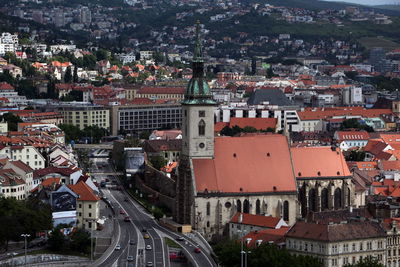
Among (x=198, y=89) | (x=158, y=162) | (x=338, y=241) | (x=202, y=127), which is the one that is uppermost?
(x=198, y=89)

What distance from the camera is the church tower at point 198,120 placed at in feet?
324

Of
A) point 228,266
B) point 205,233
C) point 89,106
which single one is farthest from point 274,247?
point 89,106

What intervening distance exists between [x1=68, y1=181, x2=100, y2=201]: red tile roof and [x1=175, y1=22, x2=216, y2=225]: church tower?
6974 mm

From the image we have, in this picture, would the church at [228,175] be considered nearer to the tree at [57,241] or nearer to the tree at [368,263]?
the tree at [57,241]

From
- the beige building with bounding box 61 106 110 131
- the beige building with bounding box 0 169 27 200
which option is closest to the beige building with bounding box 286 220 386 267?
the beige building with bounding box 0 169 27 200

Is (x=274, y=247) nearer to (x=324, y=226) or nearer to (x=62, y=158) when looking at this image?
(x=324, y=226)

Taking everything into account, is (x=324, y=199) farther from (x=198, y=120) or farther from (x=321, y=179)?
(x=198, y=120)

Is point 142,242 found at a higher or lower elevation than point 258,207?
lower

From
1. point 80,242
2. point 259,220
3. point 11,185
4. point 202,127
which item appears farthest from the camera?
point 11,185

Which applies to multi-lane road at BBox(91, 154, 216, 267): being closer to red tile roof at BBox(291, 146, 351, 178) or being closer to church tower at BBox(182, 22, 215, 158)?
church tower at BBox(182, 22, 215, 158)

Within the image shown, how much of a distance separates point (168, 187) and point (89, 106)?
249 feet

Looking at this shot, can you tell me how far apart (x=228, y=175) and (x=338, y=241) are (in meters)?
17.7

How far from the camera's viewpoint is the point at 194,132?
99062mm

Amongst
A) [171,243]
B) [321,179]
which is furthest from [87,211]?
[321,179]
